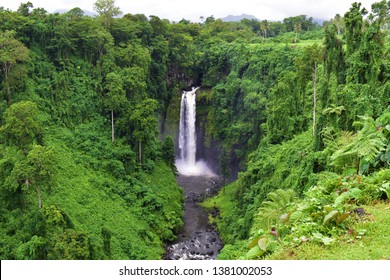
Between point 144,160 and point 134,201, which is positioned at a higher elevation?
point 144,160

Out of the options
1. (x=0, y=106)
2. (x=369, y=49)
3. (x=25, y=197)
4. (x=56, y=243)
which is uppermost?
(x=369, y=49)

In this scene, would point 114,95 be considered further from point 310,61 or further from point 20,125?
point 310,61

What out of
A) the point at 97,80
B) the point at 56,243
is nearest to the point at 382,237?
the point at 56,243

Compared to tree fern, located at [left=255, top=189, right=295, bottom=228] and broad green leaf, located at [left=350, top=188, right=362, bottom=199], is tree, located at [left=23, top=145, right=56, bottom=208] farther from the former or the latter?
broad green leaf, located at [left=350, top=188, right=362, bottom=199]

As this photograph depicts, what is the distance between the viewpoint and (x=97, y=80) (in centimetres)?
3105

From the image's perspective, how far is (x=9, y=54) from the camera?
77.2ft

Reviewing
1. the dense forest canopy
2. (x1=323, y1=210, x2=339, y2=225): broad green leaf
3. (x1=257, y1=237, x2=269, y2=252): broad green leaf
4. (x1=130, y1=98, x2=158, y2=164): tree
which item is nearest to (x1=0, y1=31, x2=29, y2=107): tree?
the dense forest canopy

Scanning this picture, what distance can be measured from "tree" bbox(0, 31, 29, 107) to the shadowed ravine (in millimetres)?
13834

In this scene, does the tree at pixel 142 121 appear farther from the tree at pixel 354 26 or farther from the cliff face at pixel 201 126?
the tree at pixel 354 26

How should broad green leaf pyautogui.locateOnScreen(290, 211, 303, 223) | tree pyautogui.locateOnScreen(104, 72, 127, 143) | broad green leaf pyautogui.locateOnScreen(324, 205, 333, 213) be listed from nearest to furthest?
1. broad green leaf pyautogui.locateOnScreen(324, 205, 333, 213)
2. broad green leaf pyautogui.locateOnScreen(290, 211, 303, 223)
3. tree pyautogui.locateOnScreen(104, 72, 127, 143)

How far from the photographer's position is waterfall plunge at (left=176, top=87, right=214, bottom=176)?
127ft

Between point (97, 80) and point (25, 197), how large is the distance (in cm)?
1449
